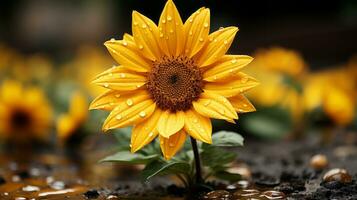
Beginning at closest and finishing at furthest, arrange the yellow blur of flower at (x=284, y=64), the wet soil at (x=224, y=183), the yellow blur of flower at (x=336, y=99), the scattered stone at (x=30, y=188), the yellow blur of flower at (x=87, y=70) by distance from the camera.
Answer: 1. the wet soil at (x=224, y=183)
2. the scattered stone at (x=30, y=188)
3. the yellow blur of flower at (x=336, y=99)
4. the yellow blur of flower at (x=284, y=64)
5. the yellow blur of flower at (x=87, y=70)

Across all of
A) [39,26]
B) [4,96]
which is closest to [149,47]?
[4,96]

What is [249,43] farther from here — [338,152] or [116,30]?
[338,152]

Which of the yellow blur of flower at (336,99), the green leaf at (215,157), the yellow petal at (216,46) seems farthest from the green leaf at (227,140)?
the yellow blur of flower at (336,99)

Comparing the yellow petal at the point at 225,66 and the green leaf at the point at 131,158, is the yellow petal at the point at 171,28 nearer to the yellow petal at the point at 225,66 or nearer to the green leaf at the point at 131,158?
the yellow petal at the point at 225,66

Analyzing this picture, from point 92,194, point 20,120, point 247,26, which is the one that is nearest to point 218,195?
point 92,194

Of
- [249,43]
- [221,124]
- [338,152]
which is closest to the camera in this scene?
[338,152]

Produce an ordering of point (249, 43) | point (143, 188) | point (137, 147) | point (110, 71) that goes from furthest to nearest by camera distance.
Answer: point (249, 43), point (143, 188), point (110, 71), point (137, 147)

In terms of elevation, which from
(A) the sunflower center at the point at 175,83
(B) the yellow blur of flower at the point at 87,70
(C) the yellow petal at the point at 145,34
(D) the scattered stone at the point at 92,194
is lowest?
(D) the scattered stone at the point at 92,194
